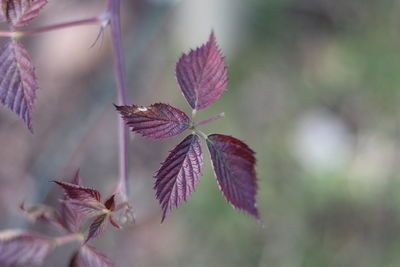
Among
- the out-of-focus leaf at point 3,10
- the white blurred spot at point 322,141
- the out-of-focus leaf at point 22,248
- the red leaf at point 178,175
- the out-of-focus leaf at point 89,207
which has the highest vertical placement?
the white blurred spot at point 322,141

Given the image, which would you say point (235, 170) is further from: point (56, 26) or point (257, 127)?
point (257, 127)

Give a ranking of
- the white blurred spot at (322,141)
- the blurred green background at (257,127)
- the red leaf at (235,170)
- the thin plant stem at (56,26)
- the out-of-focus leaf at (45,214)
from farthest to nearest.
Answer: the white blurred spot at (322,141)
the blurred green background at (257,127)
the out-of-focus leaf at (45,214)
the thin plant stem at (56,26)
the red leaf at (235,170)

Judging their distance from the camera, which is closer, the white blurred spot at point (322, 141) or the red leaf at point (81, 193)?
the red leaf at point (81, 193)

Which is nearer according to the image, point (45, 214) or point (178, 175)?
point (178, 175)

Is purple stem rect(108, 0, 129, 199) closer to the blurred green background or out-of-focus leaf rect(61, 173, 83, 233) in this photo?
out-of-focus leaf rect(61, 173, 83, 233)

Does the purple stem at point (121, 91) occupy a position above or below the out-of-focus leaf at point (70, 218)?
above

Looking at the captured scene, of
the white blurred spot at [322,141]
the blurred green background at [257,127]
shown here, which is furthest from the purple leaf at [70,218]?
the white blurred spot at [322,141]

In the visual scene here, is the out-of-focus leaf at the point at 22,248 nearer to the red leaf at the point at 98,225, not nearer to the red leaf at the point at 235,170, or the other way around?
the red leaf at the point at 98,225

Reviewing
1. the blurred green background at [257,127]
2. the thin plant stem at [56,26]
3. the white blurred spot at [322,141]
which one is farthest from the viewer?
the white blurred spot at [322,141]

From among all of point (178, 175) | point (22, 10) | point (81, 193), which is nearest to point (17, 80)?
point (22, 10)
